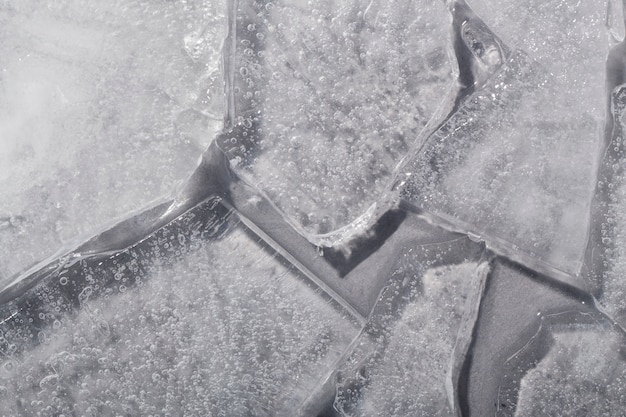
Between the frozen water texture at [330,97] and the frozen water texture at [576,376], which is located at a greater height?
the frozen water texture at [330,97]

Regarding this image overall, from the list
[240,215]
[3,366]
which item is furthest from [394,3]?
[3,366]

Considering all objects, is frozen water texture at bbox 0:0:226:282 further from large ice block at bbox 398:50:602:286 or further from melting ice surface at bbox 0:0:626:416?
large ice block at bbox 398:50:602:286

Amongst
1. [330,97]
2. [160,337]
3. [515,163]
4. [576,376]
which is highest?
[330,97]

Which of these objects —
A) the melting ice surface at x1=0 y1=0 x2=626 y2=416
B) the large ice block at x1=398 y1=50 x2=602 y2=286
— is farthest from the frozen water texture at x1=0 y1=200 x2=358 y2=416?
the large ice block at x1=398 y1=50 x2=602 y2=286

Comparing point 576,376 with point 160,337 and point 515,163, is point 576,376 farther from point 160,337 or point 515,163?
point 160,337

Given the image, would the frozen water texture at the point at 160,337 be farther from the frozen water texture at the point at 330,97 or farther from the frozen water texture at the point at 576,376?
the frozen water texture at the point at 576,376

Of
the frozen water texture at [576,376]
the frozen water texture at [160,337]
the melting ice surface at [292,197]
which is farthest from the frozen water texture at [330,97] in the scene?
the frozen water texture at [576,376]

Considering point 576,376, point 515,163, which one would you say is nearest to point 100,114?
point 515,163

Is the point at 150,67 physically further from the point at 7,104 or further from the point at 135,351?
the point at 135,351

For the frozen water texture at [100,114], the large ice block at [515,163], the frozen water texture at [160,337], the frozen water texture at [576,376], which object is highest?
the frozen water texture at [100,114]
